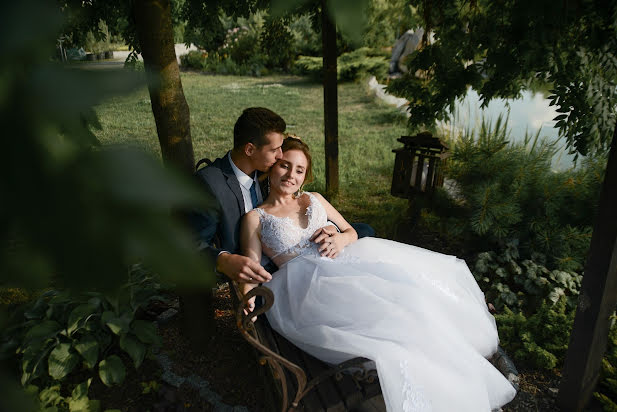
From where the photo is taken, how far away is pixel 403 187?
12.6 feet

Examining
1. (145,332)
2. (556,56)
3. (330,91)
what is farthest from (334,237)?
(330,91)

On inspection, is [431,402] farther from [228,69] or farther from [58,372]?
[228,69]

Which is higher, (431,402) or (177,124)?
(177,124)

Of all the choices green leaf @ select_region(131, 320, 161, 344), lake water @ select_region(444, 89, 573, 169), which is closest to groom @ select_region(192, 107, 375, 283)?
green leaf @ select_region(131, 320, 161, 344)

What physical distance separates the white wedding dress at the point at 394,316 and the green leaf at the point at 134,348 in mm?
794

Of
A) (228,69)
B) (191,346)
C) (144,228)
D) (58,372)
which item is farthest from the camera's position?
(228,69)

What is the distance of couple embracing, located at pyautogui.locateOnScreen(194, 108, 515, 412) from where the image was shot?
181cm

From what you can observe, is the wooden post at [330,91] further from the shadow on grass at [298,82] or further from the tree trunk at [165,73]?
the shadow on grass at [298,82]

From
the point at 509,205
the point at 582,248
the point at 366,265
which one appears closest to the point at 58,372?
the point at 366,265

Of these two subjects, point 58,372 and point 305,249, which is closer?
point 58,372

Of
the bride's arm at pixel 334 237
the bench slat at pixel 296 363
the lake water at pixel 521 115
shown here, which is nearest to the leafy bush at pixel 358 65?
the lake water at pixel 521 115

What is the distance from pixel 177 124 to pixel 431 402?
68.8 inches

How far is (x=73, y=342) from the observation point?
7.51 ft

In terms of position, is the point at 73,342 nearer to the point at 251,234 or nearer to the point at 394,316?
the point at 251,234
